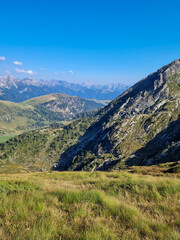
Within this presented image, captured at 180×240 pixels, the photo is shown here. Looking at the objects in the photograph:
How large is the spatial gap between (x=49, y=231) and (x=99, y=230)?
1.29 meters

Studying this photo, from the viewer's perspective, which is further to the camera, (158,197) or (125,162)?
(125,162)

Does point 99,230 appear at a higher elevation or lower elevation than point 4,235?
higher

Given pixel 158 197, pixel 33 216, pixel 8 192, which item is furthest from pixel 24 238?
pixel 158 197

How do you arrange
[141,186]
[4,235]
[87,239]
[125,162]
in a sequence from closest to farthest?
[87,239] < [4,235] < [141,186] < [125,162]

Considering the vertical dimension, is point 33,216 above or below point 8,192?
above

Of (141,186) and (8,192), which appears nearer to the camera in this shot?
(8,192)

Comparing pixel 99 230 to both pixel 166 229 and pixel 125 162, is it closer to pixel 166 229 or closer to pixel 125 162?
pixel 166 229

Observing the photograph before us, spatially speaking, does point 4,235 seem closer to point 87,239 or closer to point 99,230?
point 87,239

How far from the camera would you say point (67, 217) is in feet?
16.4

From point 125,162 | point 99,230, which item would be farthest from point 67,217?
point 125,162

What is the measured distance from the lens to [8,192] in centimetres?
765

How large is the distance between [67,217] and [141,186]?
5.46 metres

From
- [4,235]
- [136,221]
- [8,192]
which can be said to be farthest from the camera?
[8,192]

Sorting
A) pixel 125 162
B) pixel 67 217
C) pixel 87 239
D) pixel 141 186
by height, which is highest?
pixel 87 239
